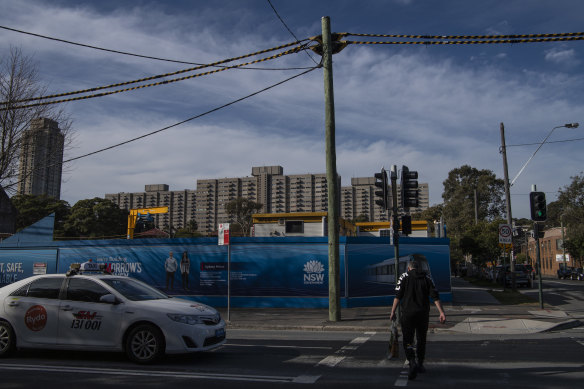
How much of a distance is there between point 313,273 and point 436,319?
563 cm

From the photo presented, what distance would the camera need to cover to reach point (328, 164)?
535 inches

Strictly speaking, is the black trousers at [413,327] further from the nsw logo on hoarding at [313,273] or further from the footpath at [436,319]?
the nsw logo on hoarding at [313,273]

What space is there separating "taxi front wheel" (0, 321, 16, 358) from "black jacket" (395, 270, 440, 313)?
21.6ft

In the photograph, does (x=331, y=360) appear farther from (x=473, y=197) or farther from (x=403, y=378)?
(x=473, y=197)

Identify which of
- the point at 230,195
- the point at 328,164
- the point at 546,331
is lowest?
the point at 546,331

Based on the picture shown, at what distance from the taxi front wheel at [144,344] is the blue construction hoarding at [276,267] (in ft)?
33.2

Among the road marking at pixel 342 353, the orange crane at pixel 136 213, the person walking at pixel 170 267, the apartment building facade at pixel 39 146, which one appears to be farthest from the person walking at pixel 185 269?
the orange crane at pixel 136 213

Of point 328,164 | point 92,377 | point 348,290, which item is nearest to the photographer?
point 92,377

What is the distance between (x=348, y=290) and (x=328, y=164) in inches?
232

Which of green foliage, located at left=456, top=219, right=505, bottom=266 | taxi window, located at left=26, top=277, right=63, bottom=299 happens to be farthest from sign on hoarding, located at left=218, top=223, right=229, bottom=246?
green foliage, located at left=456, top=219, right=505, bottom=266

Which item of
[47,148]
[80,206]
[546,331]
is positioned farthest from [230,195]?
[546,331]

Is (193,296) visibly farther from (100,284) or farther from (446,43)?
(446,43)

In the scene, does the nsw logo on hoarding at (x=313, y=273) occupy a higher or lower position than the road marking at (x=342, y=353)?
higher

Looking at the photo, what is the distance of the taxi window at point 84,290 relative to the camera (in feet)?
25.2
